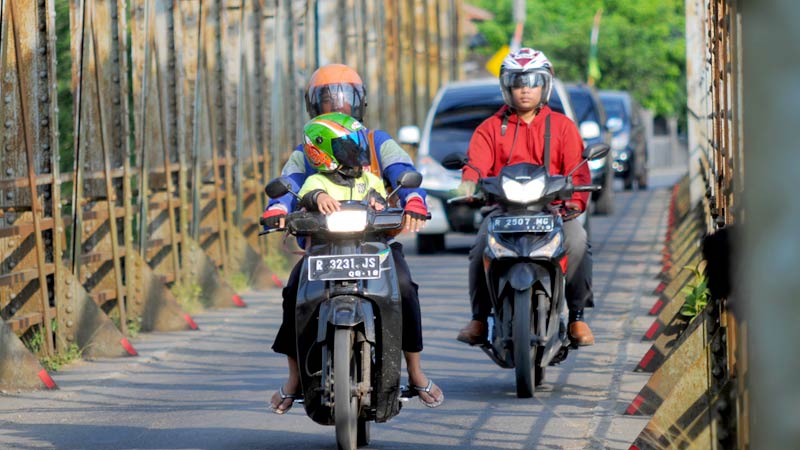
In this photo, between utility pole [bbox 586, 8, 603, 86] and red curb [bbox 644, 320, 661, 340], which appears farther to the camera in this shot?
utility pole [bbox 586, 8, 603, 86]

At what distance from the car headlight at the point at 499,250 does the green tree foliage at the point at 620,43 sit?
57163 mm

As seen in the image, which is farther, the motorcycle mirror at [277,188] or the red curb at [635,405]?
the red curb at [635,405]

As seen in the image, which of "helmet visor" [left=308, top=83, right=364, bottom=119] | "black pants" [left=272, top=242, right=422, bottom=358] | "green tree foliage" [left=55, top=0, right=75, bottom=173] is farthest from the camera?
"green tree foliage" [left=55, top=0, right=75, bottom=173]

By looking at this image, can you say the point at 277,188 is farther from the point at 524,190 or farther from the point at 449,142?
the point at 449,142

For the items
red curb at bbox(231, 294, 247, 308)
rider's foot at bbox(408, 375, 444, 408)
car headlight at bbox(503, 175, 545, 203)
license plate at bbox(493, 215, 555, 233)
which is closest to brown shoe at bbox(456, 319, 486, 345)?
license plate at bbox(493, 215, 555, 233)

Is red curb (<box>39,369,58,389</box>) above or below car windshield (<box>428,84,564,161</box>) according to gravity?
above

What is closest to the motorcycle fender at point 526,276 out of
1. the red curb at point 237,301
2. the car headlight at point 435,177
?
the red curb at point 237,301

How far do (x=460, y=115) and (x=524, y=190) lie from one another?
11.4 m

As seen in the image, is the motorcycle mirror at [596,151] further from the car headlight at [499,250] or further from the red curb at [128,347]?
the red curb at [128,347]

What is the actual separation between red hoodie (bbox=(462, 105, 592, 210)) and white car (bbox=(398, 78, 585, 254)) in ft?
30.5

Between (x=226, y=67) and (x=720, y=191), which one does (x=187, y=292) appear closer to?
(x=226, y=67)

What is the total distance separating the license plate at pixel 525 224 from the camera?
27.1 ft

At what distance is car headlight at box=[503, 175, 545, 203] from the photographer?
8289 millimetres

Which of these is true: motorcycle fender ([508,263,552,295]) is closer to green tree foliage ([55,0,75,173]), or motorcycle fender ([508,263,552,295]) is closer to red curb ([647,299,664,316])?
red curb ([647,299,664,316])
